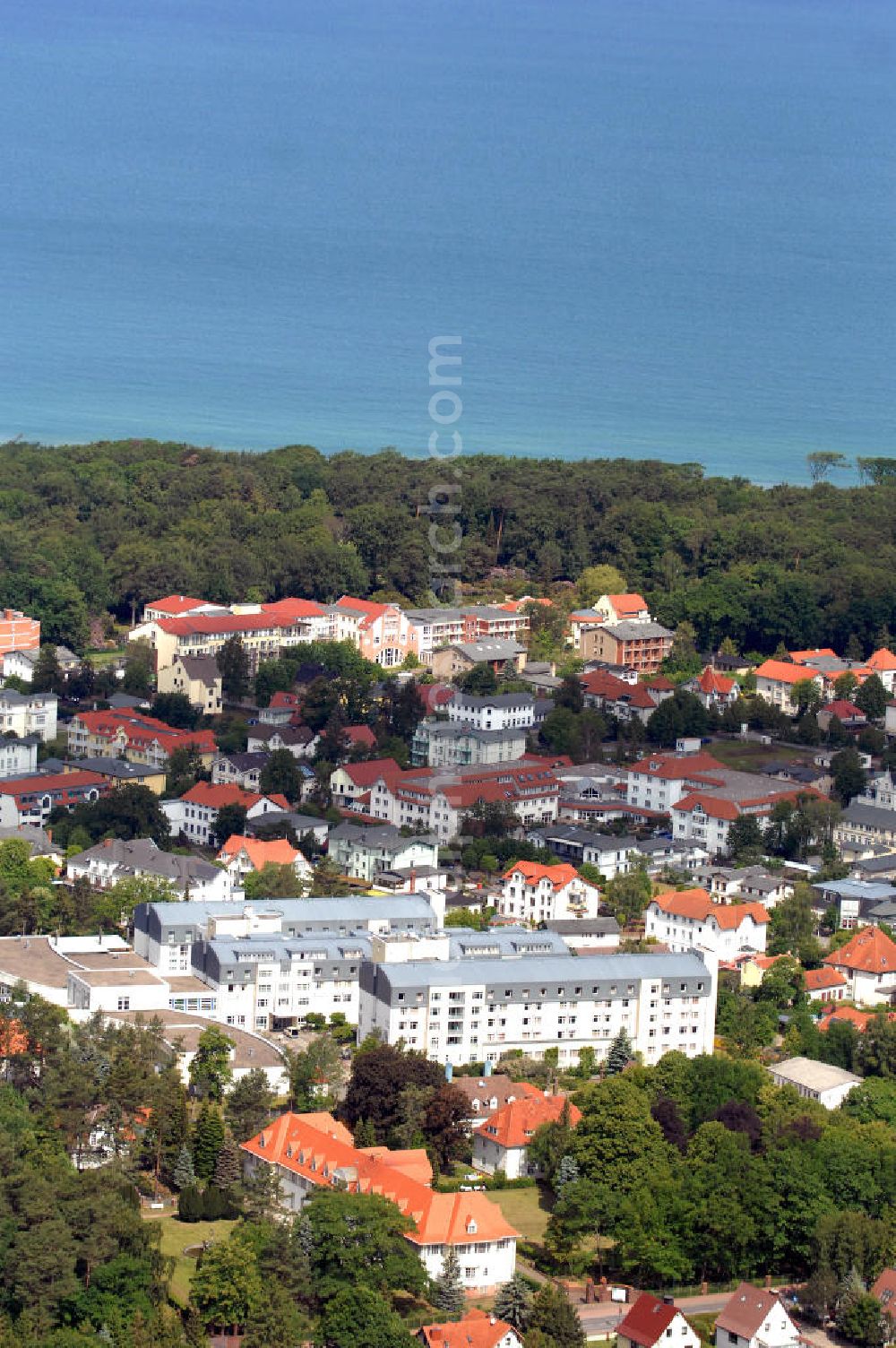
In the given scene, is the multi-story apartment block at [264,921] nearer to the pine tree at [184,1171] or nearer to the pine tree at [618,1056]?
the pine tree at [618,1056]

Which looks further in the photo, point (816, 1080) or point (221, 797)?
point (221, 797)

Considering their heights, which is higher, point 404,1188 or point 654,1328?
point 404,1188

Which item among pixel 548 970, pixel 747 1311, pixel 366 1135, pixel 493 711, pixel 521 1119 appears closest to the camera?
pixel 747 1311

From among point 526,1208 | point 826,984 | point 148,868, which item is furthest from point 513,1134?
point 148,868

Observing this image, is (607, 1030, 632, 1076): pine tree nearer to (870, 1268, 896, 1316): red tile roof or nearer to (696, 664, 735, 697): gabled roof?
(870, 1268, 896, 1316): red tile roof

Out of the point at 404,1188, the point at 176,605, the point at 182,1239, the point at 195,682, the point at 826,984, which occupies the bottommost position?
the point at 182,1239

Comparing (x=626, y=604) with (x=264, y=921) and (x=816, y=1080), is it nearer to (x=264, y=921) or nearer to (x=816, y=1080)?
(x=264, y=921)
